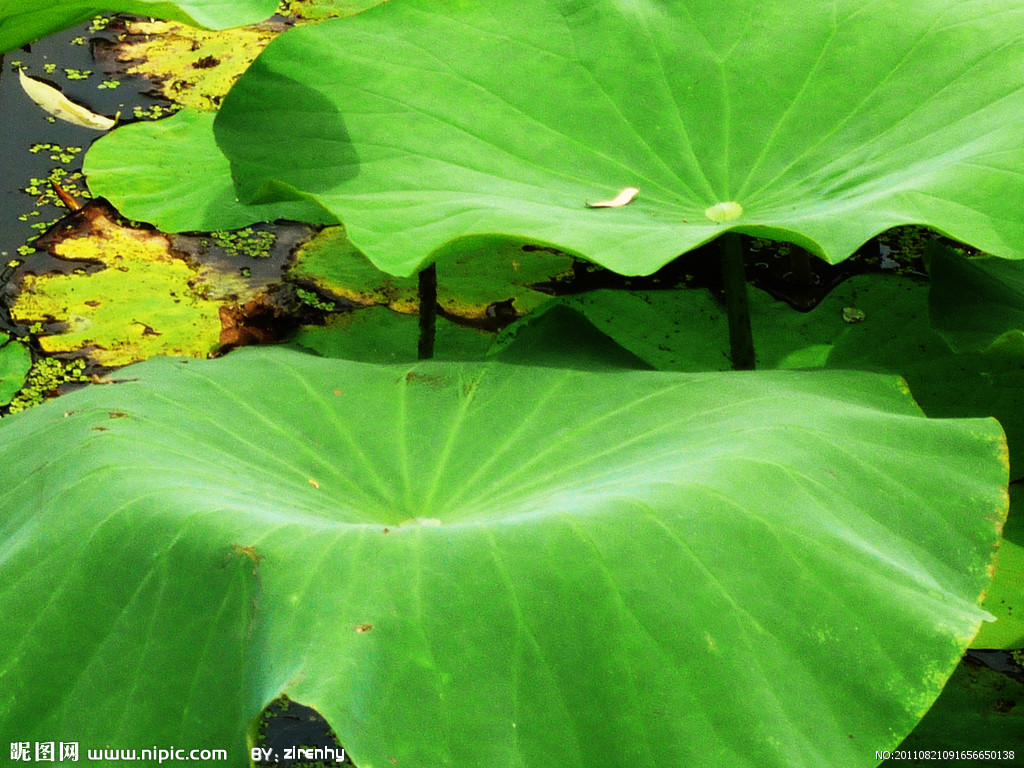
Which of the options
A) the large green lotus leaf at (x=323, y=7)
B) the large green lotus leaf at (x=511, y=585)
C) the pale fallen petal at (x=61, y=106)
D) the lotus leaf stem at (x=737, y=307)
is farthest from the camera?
the large green lotus leaf at (x=323, y=7)

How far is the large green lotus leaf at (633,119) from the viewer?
144cm

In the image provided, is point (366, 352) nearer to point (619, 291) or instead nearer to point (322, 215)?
point (322, 215)

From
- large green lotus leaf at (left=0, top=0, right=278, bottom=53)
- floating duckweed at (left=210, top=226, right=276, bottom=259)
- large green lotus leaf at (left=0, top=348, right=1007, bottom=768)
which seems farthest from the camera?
floating duckweed at (left=210, top=226, right=276, bottom=259)

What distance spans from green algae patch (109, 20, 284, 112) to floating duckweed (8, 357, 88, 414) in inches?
35.3

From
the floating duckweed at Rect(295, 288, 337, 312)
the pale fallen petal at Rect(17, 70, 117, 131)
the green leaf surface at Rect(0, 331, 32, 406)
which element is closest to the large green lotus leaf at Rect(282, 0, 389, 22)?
the pale fallen petal at Rect(17, 70, 117, 131)

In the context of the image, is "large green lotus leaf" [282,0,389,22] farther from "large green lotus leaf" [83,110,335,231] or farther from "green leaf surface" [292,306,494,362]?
"green leaf surface" [292,306,494,362]

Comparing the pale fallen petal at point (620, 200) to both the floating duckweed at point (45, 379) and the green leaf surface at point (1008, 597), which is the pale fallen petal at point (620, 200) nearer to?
the green leaf surface at point (1008, 597)

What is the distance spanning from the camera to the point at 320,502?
119cm

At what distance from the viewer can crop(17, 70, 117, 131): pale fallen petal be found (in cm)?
249

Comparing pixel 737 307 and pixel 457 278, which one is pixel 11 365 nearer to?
pixel 457 278

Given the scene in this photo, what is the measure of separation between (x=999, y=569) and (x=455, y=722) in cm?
96

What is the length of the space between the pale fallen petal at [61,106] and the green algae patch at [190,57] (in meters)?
0.20

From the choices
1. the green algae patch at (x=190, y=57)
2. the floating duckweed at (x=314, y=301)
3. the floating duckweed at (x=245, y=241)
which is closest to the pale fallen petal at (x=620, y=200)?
the floating duckweed at (x=314, y=301)

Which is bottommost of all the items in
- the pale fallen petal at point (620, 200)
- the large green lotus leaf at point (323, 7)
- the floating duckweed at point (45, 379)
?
the floating duckweed at point (45, 379)
